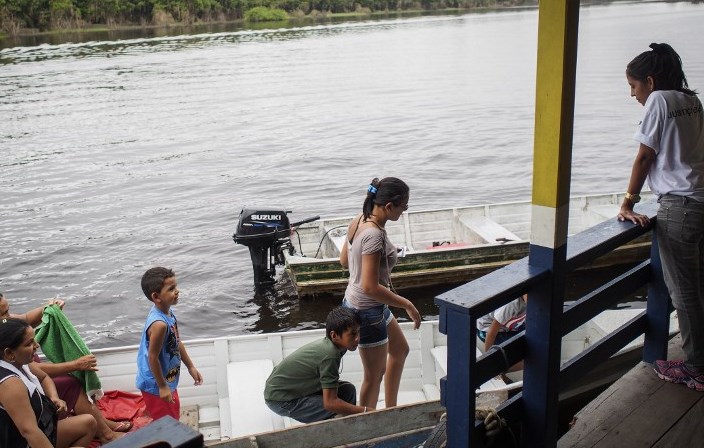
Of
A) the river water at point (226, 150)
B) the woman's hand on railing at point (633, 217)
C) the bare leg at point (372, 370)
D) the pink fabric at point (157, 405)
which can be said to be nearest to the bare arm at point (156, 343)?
the pink fabric at point (157, 405)

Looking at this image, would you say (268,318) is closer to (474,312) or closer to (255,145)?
(474,312)

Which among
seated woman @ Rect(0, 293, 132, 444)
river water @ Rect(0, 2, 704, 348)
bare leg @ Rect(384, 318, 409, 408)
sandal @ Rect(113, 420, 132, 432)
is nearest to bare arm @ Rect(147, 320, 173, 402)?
seated woman @ Rect(0, 293, 132, 444)

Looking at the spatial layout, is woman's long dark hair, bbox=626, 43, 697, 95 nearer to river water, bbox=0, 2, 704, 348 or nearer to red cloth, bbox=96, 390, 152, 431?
river water, bbox=0, 2, 704, 348

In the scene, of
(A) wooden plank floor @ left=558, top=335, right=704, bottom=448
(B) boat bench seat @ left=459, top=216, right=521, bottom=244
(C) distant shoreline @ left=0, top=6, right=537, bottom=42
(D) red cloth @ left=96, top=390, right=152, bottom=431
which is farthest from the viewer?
(C) distant shoreline @ left=0, top=6, right=537, bottom=42

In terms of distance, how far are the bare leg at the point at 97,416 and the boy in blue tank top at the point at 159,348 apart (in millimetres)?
441

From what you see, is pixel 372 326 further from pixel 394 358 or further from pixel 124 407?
pixel 124 407

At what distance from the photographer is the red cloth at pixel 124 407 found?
5699mm

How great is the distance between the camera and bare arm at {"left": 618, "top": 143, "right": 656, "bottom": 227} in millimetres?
3332

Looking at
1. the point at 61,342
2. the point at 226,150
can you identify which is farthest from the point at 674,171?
the point at 226,150

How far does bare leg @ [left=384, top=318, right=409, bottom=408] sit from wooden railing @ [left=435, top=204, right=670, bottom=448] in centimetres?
176

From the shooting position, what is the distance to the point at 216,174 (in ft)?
70.0

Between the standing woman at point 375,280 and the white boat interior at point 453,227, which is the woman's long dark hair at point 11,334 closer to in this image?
the standing woman at point 375,280

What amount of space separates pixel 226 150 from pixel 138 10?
1820 inches

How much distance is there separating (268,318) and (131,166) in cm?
1261
